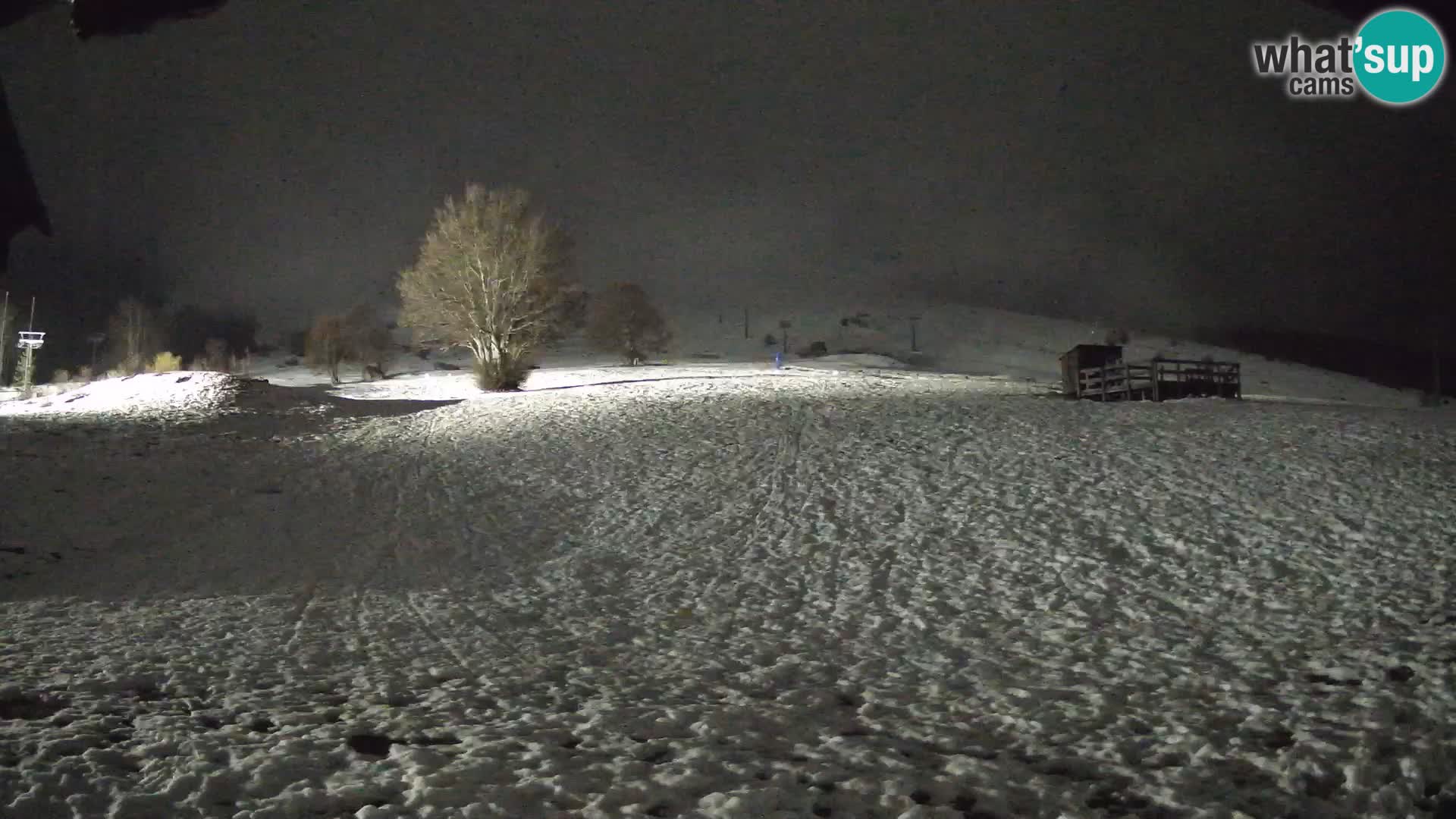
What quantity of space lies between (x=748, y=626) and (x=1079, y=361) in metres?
30.2

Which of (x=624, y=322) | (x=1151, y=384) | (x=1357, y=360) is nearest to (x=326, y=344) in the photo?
(x=624, y=322)

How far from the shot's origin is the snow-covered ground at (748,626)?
5.61 m

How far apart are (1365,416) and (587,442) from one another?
23.6 m

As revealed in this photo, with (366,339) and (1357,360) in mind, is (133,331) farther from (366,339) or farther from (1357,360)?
(1357,360)

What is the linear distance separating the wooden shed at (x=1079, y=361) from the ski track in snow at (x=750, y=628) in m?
13.3

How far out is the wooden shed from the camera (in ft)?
115

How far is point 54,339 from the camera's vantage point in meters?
113

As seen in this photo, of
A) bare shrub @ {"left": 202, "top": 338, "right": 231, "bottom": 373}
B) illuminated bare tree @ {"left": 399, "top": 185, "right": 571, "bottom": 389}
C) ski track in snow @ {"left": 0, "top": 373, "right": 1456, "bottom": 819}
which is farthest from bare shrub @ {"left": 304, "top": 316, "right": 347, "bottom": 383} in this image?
ski track in snow @ {"left": 0, "top": 373, "right": 1456, "bottom": 819}

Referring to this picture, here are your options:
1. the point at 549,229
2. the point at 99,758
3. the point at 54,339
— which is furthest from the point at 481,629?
the point at 54,339

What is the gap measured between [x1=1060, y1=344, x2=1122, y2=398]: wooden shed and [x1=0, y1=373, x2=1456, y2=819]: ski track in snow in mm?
13316

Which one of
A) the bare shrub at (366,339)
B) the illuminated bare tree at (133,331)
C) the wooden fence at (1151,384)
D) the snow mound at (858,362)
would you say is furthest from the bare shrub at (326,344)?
the wooden fence at (1151,384)

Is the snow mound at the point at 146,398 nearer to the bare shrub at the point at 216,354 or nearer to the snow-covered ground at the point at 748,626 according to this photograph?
the snow-covered ground at the point at 748,626

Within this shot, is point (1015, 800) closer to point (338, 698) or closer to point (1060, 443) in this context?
point (338, 698)

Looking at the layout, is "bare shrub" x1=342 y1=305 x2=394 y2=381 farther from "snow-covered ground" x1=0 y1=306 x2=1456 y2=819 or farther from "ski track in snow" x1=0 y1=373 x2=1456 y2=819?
"ski track in snow" x1=0 y1=373 x2=1456 y2=819
